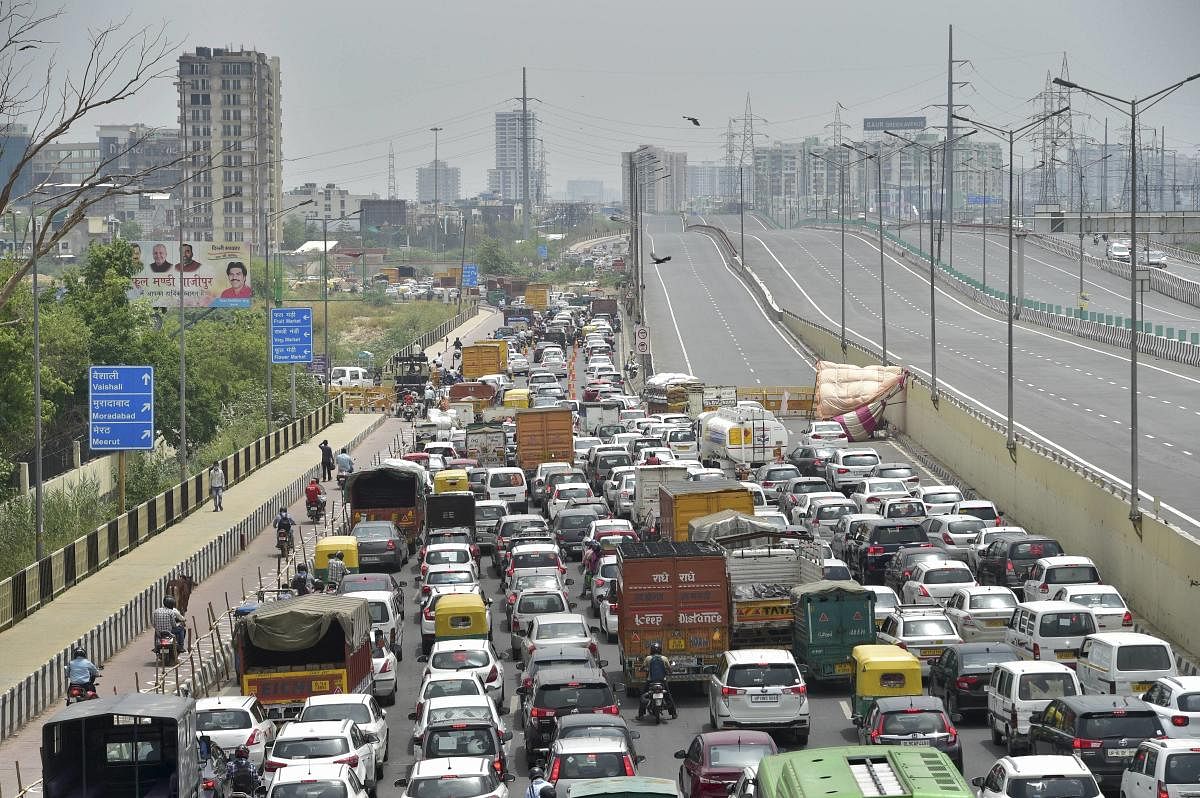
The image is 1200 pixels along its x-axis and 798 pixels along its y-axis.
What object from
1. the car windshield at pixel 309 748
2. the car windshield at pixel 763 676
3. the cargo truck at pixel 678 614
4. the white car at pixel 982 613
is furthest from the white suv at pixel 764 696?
the white car at pixel 982 613

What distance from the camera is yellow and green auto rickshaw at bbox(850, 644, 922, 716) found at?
80.8 feet

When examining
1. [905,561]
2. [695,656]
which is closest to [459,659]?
[695,656]

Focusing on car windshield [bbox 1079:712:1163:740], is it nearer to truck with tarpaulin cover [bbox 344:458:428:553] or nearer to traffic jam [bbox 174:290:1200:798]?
traffic jam [bbox 174:290:1200:798]

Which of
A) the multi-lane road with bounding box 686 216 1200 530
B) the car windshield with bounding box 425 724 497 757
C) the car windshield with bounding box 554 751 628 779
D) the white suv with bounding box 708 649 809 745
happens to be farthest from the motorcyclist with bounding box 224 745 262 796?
the multi-lane road with bounding box 686 216 1200 530

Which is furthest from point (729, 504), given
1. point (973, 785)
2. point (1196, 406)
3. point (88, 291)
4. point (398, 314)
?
point (398, 314)

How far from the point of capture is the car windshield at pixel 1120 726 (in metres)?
20.4

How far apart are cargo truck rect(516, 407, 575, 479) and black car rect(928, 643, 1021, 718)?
1183 inches

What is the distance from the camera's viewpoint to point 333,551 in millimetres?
38531

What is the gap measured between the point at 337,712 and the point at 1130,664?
1005cm

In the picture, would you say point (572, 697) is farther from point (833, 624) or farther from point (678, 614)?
point (833, 624)

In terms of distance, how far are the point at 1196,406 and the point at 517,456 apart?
2247 centimetres

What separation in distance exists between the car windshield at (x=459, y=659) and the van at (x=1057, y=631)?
7760mm

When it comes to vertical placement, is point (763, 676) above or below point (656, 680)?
above

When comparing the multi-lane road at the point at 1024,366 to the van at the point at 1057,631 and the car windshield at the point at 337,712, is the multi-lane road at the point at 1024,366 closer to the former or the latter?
the van at the point at 1057,631
